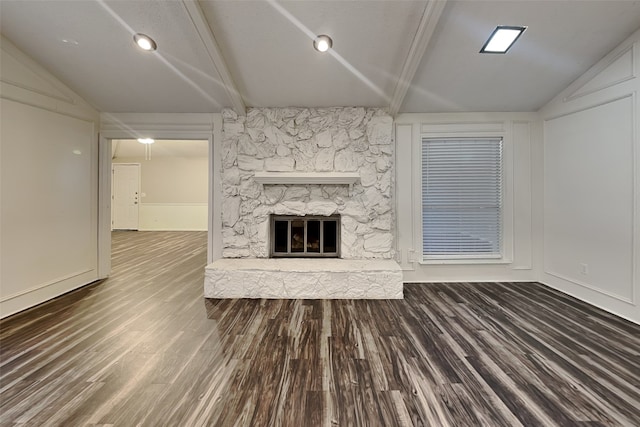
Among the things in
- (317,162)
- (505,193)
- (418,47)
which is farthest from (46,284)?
(505,193)

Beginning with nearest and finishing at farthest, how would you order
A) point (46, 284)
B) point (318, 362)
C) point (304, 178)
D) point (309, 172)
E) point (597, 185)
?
1. point (318, 362)
2. point (597, 185)
3. point (46, 284)
4. point (304, 178)
5. point (309, 172)

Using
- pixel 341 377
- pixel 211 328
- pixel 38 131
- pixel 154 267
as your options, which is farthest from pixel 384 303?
pixel 38 131

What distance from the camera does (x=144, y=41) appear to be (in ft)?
8.82

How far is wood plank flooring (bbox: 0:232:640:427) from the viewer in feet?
5.11

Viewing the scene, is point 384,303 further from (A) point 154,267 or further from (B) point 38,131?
(B) point 38,131

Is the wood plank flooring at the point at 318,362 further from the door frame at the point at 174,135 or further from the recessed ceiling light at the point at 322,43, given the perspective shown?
the recessed ceiling light at the point at 322,43

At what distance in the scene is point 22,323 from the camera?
266 centimetres

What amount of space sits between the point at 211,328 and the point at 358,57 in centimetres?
290

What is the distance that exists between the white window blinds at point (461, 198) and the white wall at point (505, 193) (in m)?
0.10

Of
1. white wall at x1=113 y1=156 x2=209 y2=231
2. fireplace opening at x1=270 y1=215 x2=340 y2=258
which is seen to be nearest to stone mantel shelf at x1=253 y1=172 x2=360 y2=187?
fireplace opening at x1=270 y1=215 x2=340 y2=258

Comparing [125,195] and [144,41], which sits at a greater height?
[144,41]

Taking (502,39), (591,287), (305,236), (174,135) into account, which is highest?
(502,39)

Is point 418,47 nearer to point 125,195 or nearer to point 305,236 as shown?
point 305,236

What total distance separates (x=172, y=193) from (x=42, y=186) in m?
6.89
